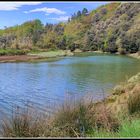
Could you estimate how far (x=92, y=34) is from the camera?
71000 mm

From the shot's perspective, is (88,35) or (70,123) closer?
(70,123)

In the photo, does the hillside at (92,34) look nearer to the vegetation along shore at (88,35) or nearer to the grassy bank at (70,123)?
the vegetation along shore at (88,35)

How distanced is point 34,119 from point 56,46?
219 feet

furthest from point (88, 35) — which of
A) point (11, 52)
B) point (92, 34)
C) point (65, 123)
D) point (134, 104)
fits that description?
point (65, 123)

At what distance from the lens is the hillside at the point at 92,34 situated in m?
57.2

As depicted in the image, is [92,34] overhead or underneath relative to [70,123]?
underneath

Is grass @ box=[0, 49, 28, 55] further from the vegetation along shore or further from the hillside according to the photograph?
the hillside

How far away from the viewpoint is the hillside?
5722cm

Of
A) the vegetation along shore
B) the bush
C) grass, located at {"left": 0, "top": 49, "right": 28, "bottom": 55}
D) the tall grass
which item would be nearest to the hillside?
the vegetation along shore

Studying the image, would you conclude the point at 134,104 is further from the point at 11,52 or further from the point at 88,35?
the point at 88,35

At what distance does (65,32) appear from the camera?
78.6 metres

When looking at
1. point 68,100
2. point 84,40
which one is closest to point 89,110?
point 68,100

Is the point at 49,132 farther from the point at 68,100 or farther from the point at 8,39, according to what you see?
the point at 8,39

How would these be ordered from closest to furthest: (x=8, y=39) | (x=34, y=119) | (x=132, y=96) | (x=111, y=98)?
1. (x=34, y=119)
2. (x=132, y=96)
3. (x=111, y=98)
4. (x=8, y=39)
